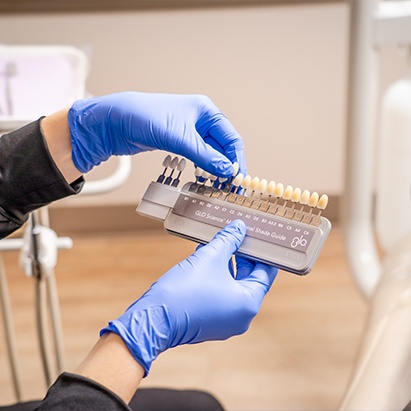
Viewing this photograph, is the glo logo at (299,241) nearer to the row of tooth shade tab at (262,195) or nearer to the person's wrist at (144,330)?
the row of tooth shade tab at (262,195)

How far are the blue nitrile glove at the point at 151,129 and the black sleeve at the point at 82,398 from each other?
0.32 m

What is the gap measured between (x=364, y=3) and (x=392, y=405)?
84 cm

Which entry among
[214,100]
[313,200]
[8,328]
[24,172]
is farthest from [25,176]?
[214,100]


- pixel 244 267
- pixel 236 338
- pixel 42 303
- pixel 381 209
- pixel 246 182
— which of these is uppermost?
pixel 246 182

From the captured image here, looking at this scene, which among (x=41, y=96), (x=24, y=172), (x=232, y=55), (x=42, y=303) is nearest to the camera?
(x=24, y=172)

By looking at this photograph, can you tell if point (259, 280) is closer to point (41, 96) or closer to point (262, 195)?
point (262, 195)

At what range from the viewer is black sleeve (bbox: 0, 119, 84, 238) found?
806 mm

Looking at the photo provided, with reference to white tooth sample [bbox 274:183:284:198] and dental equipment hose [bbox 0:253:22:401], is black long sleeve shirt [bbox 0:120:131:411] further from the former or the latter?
dental equipment hose [bbox 0:253:22:401]

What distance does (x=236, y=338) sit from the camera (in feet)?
6.20

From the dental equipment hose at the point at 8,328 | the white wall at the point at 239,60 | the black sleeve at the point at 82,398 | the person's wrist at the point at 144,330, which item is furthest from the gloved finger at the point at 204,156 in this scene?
the white wall at the point at 239,60

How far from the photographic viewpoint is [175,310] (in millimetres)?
665

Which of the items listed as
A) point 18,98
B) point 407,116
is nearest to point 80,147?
point 18,98

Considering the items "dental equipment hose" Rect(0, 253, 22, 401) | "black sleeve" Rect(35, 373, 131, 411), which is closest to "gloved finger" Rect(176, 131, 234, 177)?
"black sleeve" Rect(35, 373, 131, 411)

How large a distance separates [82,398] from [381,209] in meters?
0.85
